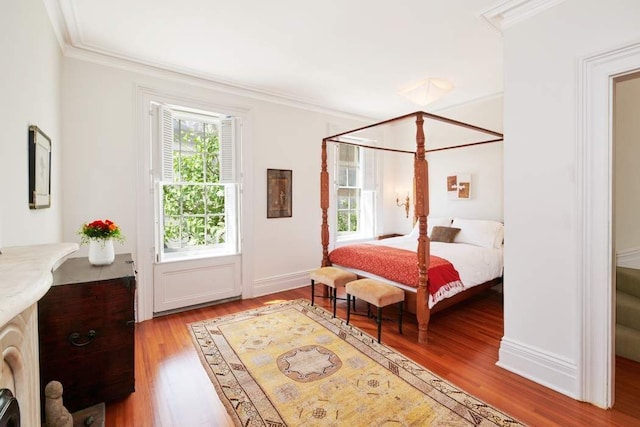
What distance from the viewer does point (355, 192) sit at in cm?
541

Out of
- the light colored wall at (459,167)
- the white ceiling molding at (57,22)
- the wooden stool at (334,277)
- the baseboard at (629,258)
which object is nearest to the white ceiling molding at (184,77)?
the white ceiling molding at (57,22)

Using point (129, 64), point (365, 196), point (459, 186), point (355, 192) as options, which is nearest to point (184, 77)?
point (129, 64)

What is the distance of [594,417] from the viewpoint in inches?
72.4

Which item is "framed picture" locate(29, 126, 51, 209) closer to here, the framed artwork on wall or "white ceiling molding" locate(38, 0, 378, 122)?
"white ceiling molding" locate(38, 0, 378, 122)

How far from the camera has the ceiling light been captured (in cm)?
366

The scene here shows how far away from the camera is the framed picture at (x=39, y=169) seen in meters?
1.84

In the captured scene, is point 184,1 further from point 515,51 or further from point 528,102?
point 528,102

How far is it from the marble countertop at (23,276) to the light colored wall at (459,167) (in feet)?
15.8

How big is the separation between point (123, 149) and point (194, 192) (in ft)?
2.87

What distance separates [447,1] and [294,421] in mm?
3104

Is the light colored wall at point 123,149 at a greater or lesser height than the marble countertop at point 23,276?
greater

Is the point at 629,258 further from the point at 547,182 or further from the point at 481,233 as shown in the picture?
the point at 547,182

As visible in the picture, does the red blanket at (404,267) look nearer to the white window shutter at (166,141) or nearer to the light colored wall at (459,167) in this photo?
the light colored wall at (459,167)

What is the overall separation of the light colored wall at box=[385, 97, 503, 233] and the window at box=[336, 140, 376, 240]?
0.41m
